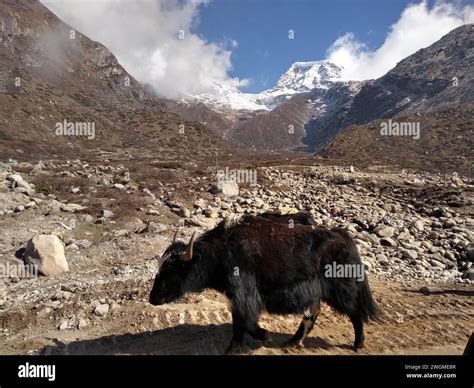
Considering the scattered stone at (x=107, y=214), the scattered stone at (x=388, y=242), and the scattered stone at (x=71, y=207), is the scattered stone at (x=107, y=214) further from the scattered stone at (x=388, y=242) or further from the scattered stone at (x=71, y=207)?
A: the scattered stone at (x=388, y=242)

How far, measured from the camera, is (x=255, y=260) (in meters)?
6.41

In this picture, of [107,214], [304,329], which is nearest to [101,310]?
[304,329]

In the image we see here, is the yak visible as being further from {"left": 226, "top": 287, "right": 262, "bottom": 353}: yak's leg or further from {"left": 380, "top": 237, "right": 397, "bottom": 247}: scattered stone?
{"left": 380, "top": 237, "right": 397, "bottom": 247}: scattered stone

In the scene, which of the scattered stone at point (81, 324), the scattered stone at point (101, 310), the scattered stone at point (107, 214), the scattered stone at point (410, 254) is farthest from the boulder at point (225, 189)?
the scattered stone at point (81, 324)

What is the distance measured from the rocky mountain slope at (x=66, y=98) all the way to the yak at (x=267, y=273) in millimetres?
63679

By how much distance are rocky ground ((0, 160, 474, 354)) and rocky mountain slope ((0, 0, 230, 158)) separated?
53.0 metres

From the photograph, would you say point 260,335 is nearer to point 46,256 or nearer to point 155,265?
point 155,265

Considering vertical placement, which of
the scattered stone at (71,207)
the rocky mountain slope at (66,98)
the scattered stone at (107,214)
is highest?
the rocky mountain slope at (66,98)

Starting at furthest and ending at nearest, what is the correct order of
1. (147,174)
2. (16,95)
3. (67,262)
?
(16,95) → (147,174) → (67,262)

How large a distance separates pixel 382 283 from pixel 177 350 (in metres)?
6.48

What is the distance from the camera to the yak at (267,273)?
250 inches

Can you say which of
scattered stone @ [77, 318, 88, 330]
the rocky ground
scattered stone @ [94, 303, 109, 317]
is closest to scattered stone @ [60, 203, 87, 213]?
the rocky ground
